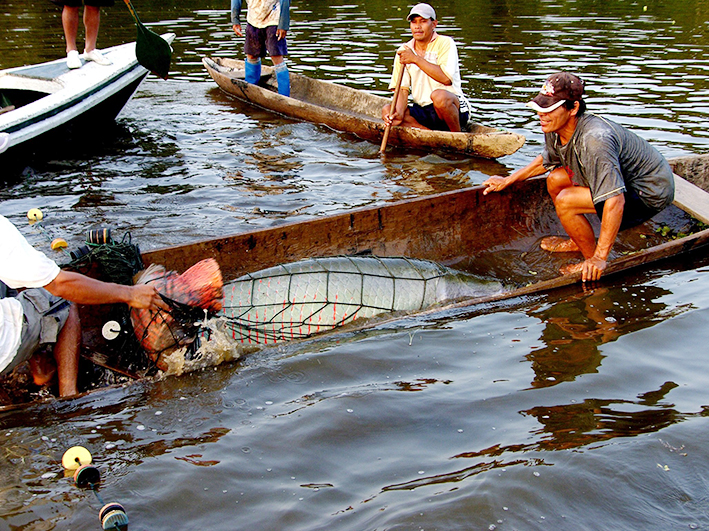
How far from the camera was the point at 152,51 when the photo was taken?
8.17m

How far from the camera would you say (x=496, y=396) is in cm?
346

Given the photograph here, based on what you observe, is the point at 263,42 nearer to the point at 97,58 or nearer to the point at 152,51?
the point at 152,51

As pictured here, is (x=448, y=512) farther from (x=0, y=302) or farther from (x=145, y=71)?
(x=145, y=71)

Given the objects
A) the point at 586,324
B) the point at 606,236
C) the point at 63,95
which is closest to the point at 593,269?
the point at 606,236

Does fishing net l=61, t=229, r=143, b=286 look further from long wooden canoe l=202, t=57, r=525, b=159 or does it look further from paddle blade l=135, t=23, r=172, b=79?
long wooden canoe l=202, t=57, r=525, b=159

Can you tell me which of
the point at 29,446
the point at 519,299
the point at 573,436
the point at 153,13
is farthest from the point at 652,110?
the point at 153,13

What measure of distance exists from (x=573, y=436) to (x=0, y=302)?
117 inches

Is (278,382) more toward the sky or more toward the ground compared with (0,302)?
more toward the ground

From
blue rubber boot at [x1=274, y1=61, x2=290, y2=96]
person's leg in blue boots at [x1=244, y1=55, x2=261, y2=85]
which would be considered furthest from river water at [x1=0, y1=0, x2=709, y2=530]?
person's leg in blue boots at [x1=244, y1=55, x2=261, y2=85]

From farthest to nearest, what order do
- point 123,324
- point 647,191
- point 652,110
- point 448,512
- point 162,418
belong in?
point 652,110, point 647,191, point 123,324, point 162,418, point 448,512

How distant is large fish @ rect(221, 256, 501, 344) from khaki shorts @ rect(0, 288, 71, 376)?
0.95 metres

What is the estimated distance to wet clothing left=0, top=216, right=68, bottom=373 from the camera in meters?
3.08

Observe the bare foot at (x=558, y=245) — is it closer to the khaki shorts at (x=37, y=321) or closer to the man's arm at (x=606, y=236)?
the man's arm at (x=606, y=236)

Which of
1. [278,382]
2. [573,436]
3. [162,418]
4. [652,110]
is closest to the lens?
[573,436]
